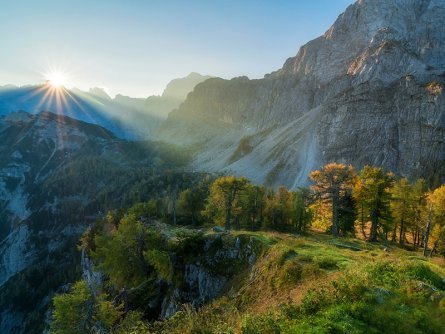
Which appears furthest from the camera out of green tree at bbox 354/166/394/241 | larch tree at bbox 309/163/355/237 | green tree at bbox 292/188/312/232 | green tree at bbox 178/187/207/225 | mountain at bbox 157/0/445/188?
mountain at bbox 157/0/445/188

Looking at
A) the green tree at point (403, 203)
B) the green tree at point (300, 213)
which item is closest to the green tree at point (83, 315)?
the green tree at point (300, 213)

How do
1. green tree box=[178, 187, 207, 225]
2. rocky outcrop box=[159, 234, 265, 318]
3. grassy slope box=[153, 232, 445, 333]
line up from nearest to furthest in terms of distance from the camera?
grassy slope box=[153, 232, 445, 333], rocky outcrop box=[159, 234, 265, 318], green tree box=[178, 187, 207, 225]

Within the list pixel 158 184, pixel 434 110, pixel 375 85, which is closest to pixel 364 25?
pixel 375 85

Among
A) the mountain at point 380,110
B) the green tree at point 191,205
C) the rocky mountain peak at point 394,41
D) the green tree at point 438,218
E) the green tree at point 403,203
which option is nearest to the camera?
the green tree at point 438,218

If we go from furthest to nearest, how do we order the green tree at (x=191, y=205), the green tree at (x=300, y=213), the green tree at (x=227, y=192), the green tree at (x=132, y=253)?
the green tree at (x=191, y=205)
the green tree at (x=300, y=213)
the green tree at (x=227, y=192)
the green tree at (x=132, y=253)

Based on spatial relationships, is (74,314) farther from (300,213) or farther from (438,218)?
Result: (300,213)

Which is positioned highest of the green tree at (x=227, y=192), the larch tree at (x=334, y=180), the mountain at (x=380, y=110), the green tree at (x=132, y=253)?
the mountain at (x=380, y=110)

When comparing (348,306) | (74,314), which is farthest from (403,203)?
(74,314)

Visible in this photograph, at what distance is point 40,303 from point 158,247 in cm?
11278

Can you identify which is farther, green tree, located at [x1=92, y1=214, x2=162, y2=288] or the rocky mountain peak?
the rocky mountain peak

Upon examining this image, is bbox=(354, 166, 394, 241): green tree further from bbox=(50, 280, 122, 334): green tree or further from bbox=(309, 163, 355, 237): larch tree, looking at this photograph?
bbox=(50, 280, 122, 334): green tree

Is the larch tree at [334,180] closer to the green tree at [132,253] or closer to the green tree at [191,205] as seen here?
the green tree at [132,253]

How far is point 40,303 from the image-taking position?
5034 inches

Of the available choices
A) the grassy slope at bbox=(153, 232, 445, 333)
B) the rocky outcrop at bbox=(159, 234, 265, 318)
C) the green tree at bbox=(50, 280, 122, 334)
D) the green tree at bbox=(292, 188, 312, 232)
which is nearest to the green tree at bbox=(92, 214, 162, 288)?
the rocky outcrop at bbox=(159, 234, 265, 318)
